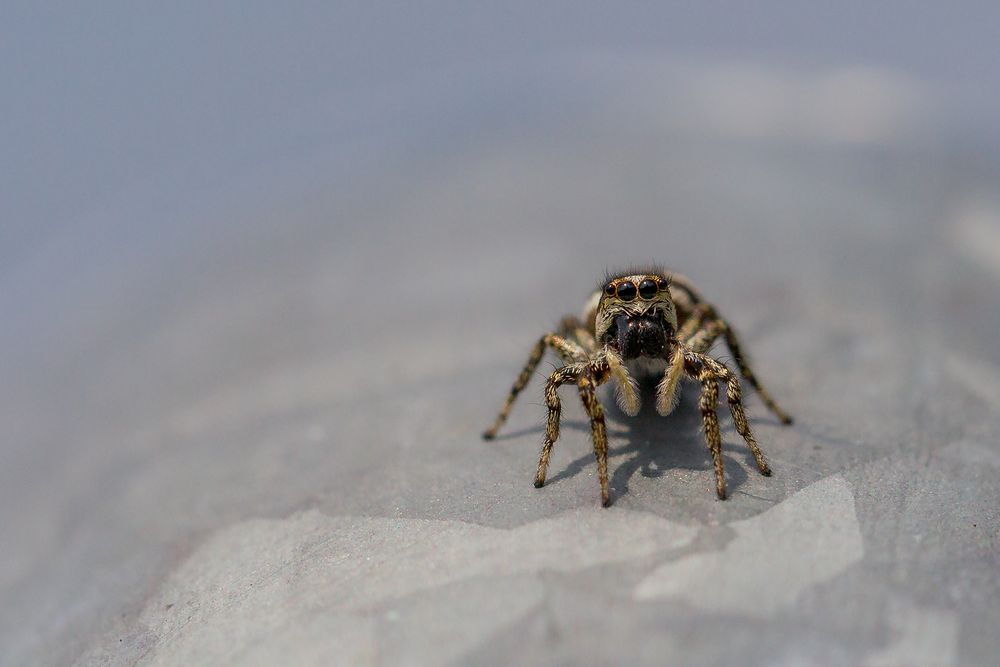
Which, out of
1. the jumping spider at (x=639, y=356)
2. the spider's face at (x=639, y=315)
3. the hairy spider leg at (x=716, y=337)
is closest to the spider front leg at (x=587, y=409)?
the jumping spider at (x=639, y=356)

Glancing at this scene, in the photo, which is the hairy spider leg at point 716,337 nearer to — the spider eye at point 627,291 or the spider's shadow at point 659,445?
the spider's shadow at point 659,445

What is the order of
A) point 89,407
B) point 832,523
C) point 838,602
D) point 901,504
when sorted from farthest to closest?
point 89,407, point 901,504, point 832,523, point 838,602

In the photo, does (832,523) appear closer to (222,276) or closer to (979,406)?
(979,406)

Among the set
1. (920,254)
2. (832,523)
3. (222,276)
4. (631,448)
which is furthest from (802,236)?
(222,276)

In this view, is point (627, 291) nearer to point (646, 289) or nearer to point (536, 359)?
point (646, 289)

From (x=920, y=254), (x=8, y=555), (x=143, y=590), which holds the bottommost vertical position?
(x=8, y=555)
